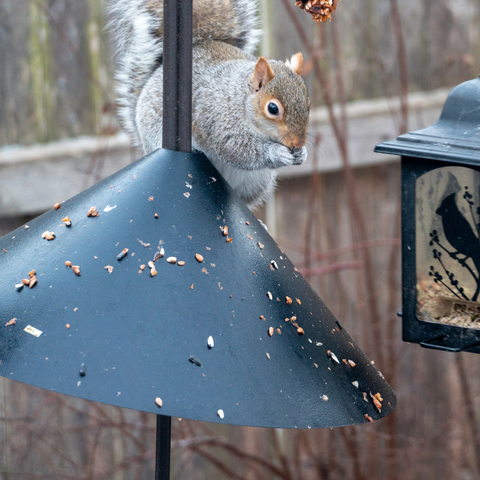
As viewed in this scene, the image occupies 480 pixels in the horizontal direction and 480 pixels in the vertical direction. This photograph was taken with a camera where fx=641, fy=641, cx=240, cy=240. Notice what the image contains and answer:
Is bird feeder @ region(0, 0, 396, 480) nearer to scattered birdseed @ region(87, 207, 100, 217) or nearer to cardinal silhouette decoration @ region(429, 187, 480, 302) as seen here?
scattered birdseed @ region(87, 207, 100, 217)

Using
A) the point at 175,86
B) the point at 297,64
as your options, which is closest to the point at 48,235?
the point at 175,86

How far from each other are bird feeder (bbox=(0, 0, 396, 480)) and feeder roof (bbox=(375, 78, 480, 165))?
11.9 inches

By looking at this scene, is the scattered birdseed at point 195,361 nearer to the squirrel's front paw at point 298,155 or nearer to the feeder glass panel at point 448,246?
the feeder glass panel at point 448,246

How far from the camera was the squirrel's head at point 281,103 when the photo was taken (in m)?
1.40

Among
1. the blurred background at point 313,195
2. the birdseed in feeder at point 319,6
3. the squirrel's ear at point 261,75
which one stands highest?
the birdseed in feeder at point 319,6

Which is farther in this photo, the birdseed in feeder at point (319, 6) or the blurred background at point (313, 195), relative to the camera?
the blurred background at point (313, 195)

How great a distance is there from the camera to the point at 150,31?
1.54 meters

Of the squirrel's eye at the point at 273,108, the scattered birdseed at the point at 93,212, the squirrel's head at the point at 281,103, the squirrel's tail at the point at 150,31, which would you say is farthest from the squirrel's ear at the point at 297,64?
the scattered birdseed at the point at 93,212

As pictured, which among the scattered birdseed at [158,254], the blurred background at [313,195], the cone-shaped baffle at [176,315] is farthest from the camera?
the blurred background at [313,195]

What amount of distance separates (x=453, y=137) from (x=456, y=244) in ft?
0.65

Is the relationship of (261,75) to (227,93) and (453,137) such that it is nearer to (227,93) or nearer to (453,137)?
(227,93)

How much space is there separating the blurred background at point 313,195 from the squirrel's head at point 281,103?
17.7 inches

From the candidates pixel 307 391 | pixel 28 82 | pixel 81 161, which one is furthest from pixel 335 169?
pixel 307 391

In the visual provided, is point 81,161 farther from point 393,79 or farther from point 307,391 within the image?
point 307,391
